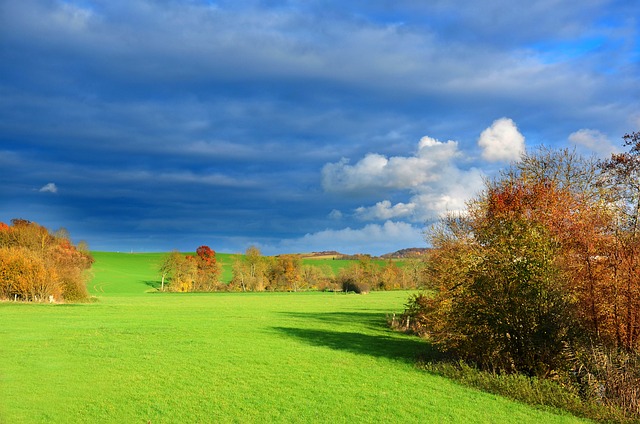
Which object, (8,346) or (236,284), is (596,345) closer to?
(8,346)

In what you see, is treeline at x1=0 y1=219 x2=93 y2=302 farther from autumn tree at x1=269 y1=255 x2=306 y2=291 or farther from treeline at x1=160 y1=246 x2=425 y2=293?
autumn tree at x1=269 y1=255 x2=306 y2=291

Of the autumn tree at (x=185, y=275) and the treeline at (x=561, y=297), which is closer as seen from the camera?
the treeline at (x=561, y=297)

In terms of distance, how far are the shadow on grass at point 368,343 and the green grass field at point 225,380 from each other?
51 mm

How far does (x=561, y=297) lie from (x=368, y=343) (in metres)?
9.29

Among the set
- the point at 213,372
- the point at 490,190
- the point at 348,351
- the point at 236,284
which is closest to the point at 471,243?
the point at 490,190

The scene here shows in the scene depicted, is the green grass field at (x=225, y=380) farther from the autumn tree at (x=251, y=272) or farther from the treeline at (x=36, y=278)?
the autumn tree at (x=251, y=272)

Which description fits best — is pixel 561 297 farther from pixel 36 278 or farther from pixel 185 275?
pixel 185 275

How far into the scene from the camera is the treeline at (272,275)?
296 feet

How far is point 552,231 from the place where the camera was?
52.0ft

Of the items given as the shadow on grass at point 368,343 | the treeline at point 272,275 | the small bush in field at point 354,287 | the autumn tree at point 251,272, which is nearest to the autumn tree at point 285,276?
the treeline at point 272,275

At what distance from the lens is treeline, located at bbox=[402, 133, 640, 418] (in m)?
12.6

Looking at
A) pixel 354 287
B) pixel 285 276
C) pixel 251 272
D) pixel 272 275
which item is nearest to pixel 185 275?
pixel 251 272

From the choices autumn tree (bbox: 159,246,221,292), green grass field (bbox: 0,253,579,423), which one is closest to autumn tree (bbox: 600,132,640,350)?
green grass field (bbox: 0,253,579,423)

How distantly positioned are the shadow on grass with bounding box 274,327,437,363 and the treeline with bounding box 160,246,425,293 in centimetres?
6310
